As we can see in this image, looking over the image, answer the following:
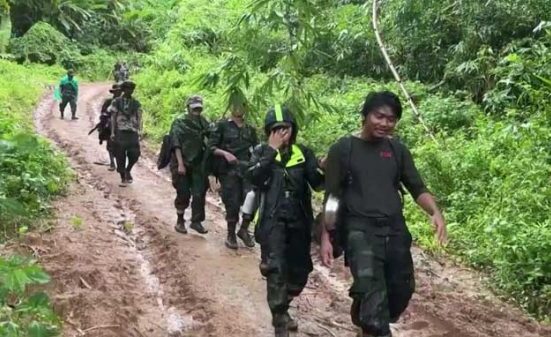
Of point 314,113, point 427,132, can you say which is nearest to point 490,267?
point 314,113

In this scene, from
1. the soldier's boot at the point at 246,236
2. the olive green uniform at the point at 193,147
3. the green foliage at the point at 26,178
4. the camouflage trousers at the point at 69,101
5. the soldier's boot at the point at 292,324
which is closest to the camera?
the green foliage at the point at 26,178

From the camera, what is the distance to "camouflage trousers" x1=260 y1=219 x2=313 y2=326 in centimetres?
505

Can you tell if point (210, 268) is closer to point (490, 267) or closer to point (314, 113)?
point (314, 113)

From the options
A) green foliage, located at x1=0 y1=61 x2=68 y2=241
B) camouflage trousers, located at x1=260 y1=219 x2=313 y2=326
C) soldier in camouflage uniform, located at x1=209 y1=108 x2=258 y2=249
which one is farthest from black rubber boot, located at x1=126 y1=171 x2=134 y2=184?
camouflage trousers, located at x1=260 y1=219 x2=313 y2=326

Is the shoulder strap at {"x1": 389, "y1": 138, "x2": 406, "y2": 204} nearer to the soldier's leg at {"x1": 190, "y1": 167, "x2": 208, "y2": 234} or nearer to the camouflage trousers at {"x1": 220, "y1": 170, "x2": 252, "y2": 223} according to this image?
the camouflage trousers at {"x1": 220, "y1": 170, "x2": 252, "y2": 223}

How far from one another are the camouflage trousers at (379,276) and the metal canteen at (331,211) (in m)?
0.13

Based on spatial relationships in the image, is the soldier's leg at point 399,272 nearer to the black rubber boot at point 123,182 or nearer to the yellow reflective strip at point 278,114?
the yellow reflective strip at point 278,114

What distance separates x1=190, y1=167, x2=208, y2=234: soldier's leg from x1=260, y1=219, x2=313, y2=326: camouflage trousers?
3.36m

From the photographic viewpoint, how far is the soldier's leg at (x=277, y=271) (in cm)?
504

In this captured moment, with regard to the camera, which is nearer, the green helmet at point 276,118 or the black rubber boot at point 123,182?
the green helmet at point 276,118

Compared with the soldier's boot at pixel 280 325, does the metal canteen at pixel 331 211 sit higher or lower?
higher

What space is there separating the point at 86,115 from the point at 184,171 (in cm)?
1388

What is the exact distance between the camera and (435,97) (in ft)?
41.6

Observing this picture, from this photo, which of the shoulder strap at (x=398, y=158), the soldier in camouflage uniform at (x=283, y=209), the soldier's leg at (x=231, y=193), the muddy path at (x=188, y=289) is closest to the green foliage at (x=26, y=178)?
the muddy path at (x=188, y=289)
